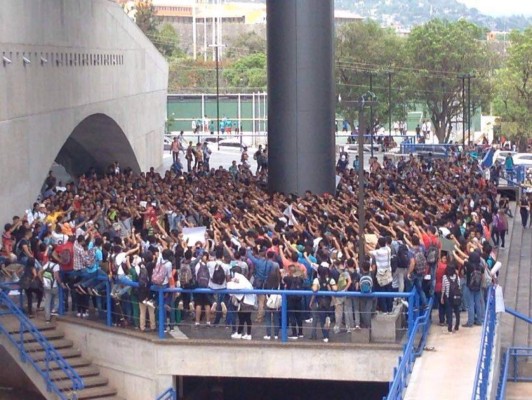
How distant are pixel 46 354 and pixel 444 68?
68.0 meters

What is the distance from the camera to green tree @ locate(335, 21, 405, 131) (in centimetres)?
8794

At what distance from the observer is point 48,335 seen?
73.5 feet

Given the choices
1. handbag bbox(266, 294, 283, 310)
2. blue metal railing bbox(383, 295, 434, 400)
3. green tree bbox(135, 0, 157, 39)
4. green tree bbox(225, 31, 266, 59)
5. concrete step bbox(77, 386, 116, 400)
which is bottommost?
concrete step bbox(77, 386, 116, 400)

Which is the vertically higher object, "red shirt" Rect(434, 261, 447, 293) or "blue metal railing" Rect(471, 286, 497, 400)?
"red shirt" Rect(434, 261, 447, 293)

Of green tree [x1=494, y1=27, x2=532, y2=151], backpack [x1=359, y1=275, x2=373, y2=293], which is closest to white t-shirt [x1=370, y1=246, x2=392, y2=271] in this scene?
backpack [x1=359, y1=275, x2=373, y2=293]

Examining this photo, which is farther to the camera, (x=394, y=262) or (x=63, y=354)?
(x=63, y=354)

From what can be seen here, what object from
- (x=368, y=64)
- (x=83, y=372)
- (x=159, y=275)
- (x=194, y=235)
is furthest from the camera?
(x=368, y=64)

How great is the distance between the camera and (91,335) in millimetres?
22141

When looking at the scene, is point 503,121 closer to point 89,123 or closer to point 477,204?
point 89,123

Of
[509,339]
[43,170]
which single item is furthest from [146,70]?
[509,339]

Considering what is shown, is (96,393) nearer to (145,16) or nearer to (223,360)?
(223,360)

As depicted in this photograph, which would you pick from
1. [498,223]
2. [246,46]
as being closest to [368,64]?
[498,223]

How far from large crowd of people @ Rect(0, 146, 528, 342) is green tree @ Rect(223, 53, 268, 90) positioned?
95.1 m

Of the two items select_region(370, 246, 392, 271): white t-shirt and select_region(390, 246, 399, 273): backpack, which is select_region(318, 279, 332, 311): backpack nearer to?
select_region(370, 246, 392, 271): white t-shirt
